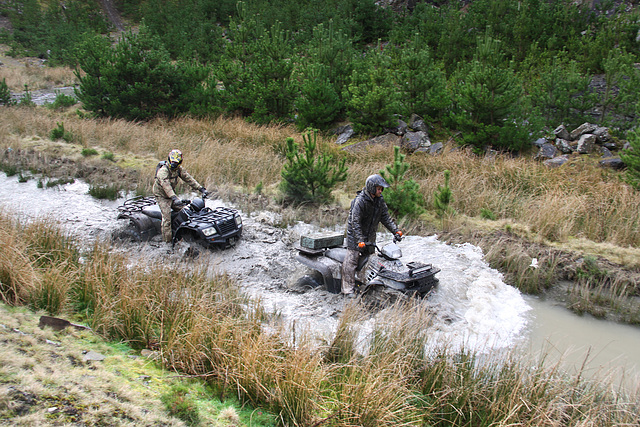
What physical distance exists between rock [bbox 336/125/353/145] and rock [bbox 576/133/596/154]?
23.8 feet

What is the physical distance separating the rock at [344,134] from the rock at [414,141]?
7.18 feet

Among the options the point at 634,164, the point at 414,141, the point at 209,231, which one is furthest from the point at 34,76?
the point at 634,164

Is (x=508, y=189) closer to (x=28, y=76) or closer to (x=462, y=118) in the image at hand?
(x=462, y=118)

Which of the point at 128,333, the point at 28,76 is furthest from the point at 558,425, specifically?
the point at 28,76

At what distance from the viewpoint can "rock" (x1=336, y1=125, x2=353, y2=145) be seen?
600 inches

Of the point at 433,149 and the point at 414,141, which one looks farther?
the point at 414,141

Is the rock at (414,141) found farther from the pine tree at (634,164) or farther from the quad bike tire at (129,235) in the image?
the quad bike tire at (129,235)

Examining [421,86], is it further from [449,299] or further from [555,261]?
[449,299]

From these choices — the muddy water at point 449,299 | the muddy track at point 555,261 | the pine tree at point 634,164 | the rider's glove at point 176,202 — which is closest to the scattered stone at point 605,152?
the pine tree at point 634,164

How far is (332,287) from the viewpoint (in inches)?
241

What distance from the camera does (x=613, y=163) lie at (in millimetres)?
11633

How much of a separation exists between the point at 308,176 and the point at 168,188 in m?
3.40

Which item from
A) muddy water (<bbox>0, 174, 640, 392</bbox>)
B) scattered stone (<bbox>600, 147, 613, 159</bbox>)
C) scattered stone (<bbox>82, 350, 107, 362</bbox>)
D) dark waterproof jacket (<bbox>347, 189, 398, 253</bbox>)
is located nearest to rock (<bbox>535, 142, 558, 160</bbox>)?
scattered stone (<bbox>600, 147, 613, 159</bbox>)

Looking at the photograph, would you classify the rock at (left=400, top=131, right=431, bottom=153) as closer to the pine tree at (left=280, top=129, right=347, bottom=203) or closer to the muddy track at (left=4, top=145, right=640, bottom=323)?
the pine tree at (left=280, top=129, right=347, bottom=203)
